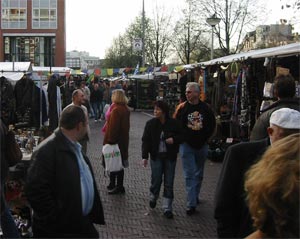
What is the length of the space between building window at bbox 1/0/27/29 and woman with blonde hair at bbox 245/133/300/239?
231 feet

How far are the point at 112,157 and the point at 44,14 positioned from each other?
6476 cm

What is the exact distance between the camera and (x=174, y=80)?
2258 cm

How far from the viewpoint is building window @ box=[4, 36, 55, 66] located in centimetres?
7038

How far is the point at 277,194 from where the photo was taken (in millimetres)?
1887

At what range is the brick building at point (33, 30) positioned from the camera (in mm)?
69312

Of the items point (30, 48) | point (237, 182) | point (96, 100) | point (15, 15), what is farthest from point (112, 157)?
point (15, 15)

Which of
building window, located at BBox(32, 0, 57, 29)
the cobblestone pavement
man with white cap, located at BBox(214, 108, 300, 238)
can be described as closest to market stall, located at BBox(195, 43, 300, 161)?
the cobblestone pavement

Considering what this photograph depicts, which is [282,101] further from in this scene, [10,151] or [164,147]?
[10,151]

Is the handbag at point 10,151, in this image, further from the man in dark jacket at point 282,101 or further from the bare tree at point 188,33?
the bare tree at point 188,33

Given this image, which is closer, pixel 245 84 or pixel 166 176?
pixel 166 176

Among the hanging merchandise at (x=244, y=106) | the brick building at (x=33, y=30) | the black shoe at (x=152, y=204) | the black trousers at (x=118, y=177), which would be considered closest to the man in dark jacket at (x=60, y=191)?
the black shoe at (x=152, y=204)

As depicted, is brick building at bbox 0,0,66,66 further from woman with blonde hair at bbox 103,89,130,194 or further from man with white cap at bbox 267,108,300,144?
man with white cap at bbox 267,108,300,144

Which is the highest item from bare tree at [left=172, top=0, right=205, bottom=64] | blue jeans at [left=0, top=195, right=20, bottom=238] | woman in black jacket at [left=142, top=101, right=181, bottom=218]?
bare tree at [left=172, top=0, right=205, bottom=64]

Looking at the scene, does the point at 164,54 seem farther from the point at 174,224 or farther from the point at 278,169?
the point at 278,169
